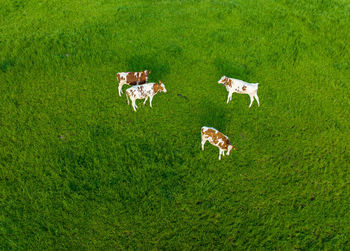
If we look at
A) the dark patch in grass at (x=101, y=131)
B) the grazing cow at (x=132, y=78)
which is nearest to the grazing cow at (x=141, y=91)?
the grazing cow at (x=132, y=78)

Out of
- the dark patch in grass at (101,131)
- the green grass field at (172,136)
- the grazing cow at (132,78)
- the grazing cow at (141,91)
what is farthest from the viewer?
the grazing cow at (132,78)

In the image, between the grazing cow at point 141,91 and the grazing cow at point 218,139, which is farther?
the grazing cow at point 141,91

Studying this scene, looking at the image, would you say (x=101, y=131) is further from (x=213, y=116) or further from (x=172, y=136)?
(x=213, y=116)

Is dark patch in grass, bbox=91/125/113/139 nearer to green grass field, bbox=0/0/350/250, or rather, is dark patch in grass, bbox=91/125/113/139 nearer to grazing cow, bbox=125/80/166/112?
green grass field, bbox=0/0/350/250

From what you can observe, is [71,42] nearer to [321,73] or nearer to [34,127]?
[34,127]

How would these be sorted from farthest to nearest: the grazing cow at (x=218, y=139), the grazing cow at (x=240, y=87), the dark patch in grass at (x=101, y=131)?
the grazing cow at (x=240, y=87) < the dark patch in grass at (x=101, y=131) < the grazing cow at (x=218, y=139)

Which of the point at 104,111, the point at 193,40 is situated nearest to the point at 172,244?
the point at 104,111

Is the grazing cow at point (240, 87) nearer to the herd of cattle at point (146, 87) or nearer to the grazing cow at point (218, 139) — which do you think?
the herd of cattle at point (146, 87)
